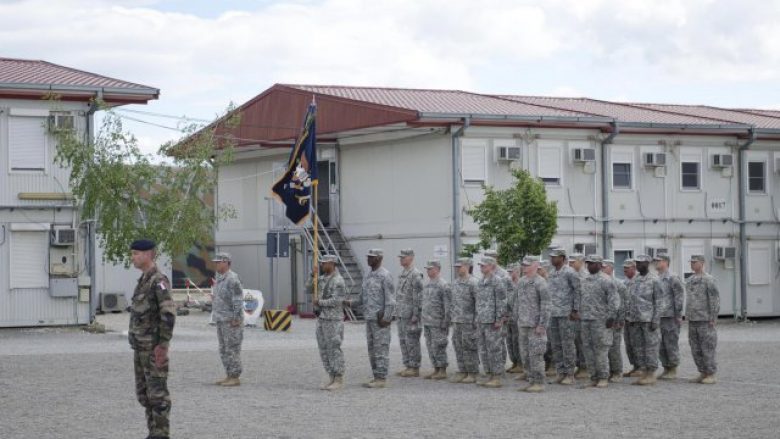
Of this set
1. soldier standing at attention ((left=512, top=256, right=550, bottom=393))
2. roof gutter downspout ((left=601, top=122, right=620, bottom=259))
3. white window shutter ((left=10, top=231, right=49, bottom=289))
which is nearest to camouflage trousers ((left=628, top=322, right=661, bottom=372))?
soldier standing at attention ((left=512, top=256, right=550, bottom=393))

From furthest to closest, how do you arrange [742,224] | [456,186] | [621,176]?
[742,224] < [621,176] < [456,186]

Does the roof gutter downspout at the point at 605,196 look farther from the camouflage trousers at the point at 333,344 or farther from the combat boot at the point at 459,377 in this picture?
the camouflage trousers at the point at 333,344

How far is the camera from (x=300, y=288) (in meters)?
42.7

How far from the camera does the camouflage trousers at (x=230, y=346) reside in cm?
1952

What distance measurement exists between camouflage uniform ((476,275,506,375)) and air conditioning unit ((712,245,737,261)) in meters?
22.4

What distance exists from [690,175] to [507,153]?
6.78 meters

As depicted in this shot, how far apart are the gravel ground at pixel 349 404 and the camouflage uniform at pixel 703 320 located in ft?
1.38

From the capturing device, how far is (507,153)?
38000 millimetres

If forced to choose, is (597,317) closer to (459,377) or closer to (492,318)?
(492,318)

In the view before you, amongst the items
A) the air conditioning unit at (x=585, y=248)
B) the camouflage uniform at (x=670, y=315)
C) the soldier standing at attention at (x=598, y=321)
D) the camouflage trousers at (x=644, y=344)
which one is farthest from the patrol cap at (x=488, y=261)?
the air conditioning unit at (x=585, y=248)

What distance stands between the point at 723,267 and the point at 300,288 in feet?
41.9

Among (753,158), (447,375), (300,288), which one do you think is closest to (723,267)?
(753,158)

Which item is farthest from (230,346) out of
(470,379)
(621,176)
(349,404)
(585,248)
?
(621,176)

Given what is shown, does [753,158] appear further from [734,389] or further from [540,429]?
[540,429]
